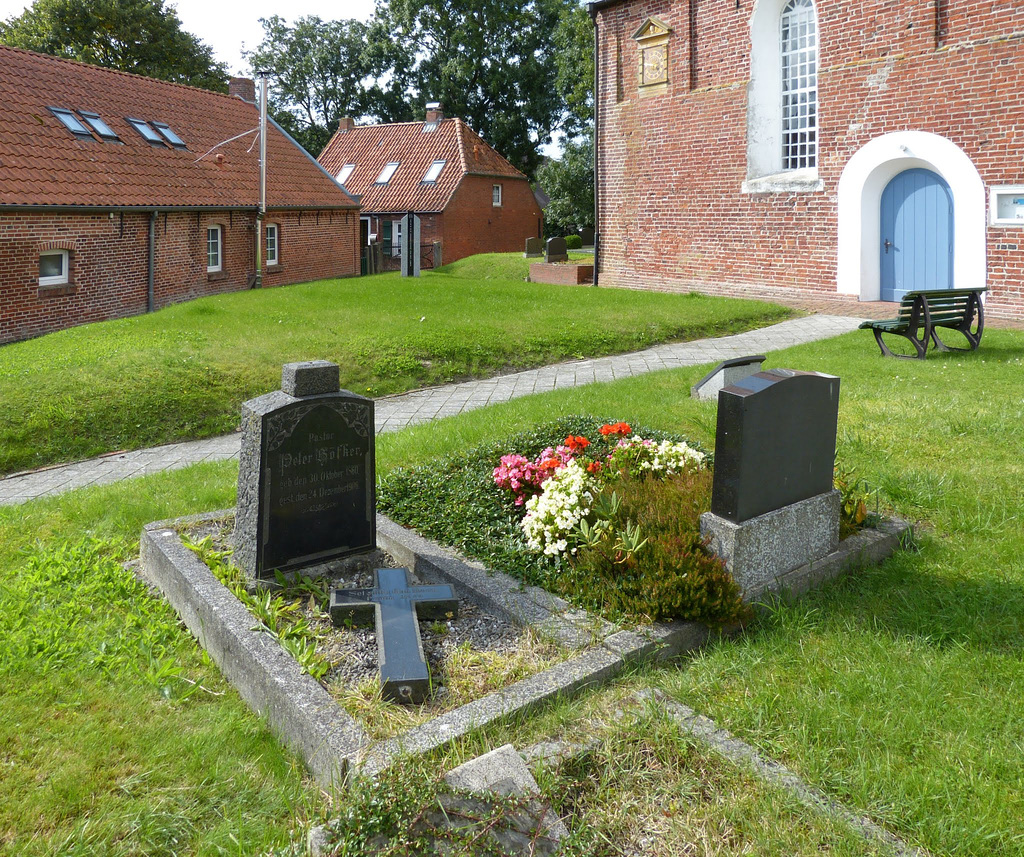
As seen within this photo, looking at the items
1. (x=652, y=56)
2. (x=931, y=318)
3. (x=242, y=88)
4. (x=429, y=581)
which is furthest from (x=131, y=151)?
(x=429, y=581)

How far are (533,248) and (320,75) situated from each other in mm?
22566

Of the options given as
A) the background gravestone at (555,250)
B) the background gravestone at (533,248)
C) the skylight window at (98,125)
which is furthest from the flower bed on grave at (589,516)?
the background gravestone at (533,248)

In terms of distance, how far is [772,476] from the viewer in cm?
457

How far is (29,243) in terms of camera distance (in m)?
17.3

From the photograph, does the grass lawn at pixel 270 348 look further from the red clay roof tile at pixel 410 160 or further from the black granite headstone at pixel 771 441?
the red clay roof tile at pixel 410 160

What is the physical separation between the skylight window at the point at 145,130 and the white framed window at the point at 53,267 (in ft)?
18.0

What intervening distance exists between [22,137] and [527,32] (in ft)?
102

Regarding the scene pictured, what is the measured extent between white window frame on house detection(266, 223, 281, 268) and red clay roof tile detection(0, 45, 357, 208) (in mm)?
764

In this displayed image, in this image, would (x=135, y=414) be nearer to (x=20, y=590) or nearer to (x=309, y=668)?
(x=20, y=590)

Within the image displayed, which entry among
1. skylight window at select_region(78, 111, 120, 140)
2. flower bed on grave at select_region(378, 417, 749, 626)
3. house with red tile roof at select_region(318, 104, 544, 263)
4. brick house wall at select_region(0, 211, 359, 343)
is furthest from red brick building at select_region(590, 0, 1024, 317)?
house with red tile roof at select_region(318, 104, 544, 263)

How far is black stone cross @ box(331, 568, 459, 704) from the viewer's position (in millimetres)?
3791

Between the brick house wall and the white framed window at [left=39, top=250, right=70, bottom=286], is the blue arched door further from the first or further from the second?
the white framed window at [left=39, top=250, right=70, bottom=286]

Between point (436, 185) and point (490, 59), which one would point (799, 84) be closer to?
point (436, 185)

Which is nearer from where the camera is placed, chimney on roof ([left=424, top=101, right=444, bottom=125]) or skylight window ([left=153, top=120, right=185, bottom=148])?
skylight window ([left=153, top=120, right=185, bottom=148])
